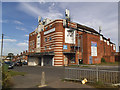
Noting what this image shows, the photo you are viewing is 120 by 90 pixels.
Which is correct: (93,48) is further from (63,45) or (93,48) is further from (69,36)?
(63,45)

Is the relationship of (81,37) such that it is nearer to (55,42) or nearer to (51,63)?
(55,42)

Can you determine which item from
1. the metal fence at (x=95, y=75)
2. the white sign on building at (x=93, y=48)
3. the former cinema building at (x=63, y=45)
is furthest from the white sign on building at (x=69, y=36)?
the metal fence at (x=95, y=75)

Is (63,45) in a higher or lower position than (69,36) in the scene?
lower

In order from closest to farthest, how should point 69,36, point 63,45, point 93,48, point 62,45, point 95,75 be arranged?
point 95,75, point 62,45, point 63,45, point 69,36, point 93,48

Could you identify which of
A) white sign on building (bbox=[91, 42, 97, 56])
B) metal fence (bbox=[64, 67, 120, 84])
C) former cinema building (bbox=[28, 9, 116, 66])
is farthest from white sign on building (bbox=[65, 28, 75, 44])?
metal fence (bbox=[64, 67, 120, 84])

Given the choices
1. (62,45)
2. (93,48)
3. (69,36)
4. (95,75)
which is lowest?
(95,75)

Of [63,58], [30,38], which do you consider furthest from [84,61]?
[30,38]

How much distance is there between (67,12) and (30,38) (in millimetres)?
22235

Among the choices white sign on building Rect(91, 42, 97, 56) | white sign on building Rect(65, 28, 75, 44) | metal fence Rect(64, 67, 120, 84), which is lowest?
metal fence Rect(64, 67, 120, 84)

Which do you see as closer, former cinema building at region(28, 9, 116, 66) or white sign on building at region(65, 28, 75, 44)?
former cinema building at region(28, 9, 116, 66)

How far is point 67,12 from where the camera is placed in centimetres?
3484

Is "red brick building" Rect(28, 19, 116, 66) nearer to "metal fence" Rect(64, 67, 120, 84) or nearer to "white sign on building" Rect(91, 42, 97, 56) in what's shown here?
"white sign on building" Rect(91, 42, 97, 56)

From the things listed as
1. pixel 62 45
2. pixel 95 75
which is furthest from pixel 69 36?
pixel 95 75

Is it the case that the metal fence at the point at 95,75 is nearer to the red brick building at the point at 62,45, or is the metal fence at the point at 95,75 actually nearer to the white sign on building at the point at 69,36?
the red brick building at the point at 62,45
